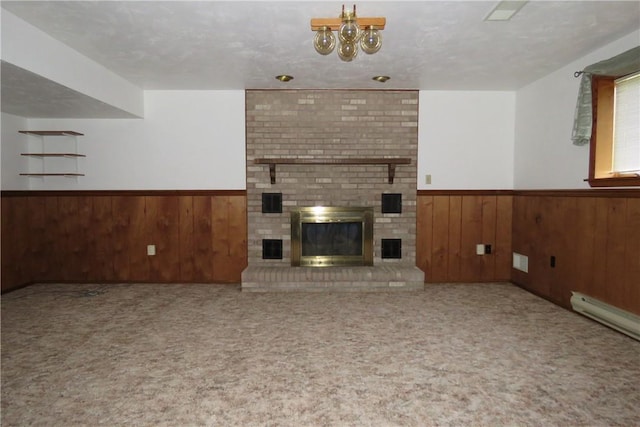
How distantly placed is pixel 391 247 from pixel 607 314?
2.08 meters

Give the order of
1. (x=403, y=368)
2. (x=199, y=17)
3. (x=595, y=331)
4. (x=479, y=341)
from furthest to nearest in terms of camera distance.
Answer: (x=595, y=331) → (x=479, y=341) → (x=199, y=17) → (x=403, y=368)

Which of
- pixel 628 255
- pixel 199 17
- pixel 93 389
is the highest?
pixel 199 17

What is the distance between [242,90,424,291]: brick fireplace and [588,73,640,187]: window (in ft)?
5.70

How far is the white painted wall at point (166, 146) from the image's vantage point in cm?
417

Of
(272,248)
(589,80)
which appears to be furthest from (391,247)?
(589,80)

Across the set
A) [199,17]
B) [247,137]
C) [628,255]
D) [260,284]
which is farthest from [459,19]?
[260,284]

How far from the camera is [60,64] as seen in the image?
2.83m

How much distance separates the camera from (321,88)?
4078 millimetres

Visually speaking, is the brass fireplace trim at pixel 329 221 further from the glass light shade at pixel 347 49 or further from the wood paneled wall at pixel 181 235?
the glass light shade at pixel 347 49

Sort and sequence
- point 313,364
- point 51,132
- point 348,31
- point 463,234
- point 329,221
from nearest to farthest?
point 348,31 → point 313,364 → point 51,132 → point 329,221 → point 463,234

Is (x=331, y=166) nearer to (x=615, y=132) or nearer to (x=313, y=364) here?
(x=313, y=364)

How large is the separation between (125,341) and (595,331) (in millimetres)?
3661

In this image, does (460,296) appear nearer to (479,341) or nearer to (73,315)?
(479,341)

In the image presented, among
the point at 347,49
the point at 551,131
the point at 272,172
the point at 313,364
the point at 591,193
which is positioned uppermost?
the point at 347,49
